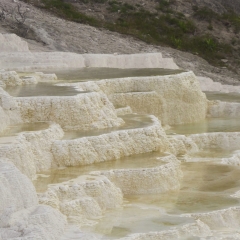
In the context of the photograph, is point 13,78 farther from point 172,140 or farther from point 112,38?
point 112,38

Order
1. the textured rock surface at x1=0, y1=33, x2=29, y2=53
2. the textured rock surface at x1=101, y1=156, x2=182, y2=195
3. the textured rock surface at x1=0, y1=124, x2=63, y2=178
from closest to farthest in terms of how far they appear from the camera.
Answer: the textured rock surface at x1=0, y1=124, x2=63, y2=178 → the textured rock surface at x1=101, y1=156, x2=182, y2=195 → the textured rock surface at x1=0, y1=33, x2=29, y2=53

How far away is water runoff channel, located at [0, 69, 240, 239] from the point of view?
59.7ft

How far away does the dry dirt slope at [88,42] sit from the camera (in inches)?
1465

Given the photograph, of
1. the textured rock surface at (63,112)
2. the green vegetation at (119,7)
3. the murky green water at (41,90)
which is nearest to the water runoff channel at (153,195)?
the murky green water at (41,90)

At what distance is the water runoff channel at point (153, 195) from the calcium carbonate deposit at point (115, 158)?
0.9 inches

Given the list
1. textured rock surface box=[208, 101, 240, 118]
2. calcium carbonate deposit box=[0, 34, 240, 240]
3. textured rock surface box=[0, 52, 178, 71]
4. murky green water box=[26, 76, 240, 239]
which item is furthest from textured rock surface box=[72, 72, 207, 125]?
textured rock surface box=[0, 52, 178, 71]

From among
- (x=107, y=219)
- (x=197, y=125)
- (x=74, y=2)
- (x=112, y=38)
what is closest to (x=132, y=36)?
(x=112, y=38)

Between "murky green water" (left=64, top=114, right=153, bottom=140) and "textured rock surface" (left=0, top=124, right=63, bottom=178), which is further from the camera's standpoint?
"murky green water" (left=64, top=114, right=153, bottom=140)

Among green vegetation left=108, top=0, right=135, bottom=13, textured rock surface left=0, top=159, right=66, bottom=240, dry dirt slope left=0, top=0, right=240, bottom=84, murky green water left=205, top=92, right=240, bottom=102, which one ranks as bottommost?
dry dirt slope left=0, top=0, right=240, bottom=84

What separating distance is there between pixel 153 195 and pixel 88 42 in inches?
722

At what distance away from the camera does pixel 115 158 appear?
2162 cm

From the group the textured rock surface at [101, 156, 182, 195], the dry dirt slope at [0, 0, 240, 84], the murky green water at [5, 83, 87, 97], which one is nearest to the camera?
the textured rock surface at [101, 156, 182, 195]

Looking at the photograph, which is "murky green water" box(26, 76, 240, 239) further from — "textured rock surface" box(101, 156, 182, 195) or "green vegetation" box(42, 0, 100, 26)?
"green vegetation" box(42, 0, 100, 26)

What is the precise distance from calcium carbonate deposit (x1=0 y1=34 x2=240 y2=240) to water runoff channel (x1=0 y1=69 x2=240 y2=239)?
22 mm
